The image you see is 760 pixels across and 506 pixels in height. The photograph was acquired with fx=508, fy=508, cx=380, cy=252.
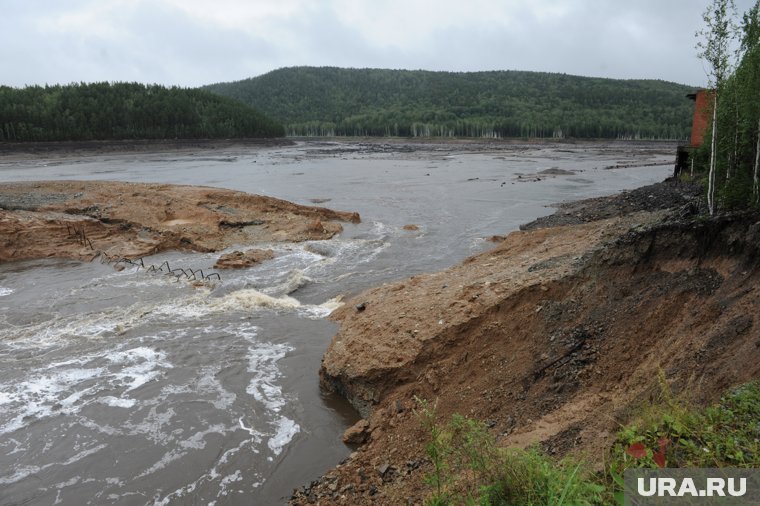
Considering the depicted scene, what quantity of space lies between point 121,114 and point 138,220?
264ft

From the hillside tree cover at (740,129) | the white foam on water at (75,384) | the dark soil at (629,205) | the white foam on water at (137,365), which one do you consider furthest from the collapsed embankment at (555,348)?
the dark soil at (629,205)

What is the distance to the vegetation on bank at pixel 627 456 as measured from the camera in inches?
143

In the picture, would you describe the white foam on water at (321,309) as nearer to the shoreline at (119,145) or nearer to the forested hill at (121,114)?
the shoreline at (119,145)

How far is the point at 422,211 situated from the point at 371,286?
13.8 m

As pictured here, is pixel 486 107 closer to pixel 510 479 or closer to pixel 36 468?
pixel 36 468

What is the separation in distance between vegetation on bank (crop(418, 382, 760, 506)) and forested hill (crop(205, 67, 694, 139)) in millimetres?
116552

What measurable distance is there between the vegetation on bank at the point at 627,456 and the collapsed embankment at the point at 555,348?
1.12 ft

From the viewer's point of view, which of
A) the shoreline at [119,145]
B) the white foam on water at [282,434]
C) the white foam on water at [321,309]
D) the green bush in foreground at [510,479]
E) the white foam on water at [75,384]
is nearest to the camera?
the green bush in foreground at [510,479]

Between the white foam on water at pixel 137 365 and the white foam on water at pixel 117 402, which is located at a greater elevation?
the white foam on water at pixel 137 365

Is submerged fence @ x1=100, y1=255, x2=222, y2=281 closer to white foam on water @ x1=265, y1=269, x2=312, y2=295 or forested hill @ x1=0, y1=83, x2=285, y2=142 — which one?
white foam on water @ x1=265, y1=269, x2=312, y2=295

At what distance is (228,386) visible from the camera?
9242mm

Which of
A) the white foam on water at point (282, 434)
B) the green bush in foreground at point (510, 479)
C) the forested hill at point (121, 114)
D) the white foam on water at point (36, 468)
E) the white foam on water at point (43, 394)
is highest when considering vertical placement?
the forested hill at point (121, 114)

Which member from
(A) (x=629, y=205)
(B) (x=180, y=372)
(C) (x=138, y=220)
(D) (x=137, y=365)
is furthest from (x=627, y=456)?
(A) (x=629, y=205)

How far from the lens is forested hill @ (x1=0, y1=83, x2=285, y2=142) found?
76625 millimetres
